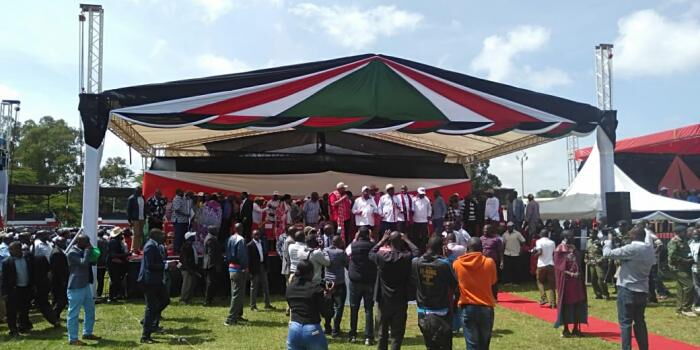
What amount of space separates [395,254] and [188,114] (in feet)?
19.6

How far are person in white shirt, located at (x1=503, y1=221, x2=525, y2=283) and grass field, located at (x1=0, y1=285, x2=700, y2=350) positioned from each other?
2.65m

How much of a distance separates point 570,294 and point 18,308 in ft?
28.0

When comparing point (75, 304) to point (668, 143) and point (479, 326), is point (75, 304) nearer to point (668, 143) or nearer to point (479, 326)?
point (479, 326)

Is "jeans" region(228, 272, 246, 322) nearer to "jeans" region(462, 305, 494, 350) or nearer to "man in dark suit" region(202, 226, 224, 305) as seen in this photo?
"man in dark suit" region(202, 226, 224, 305)

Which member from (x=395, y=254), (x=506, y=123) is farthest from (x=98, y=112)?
(x=506, y=123)

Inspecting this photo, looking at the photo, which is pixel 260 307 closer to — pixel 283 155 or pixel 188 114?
pixel 188 114

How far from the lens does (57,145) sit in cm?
5562

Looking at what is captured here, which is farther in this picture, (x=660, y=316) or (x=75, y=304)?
(x=660, y=316)

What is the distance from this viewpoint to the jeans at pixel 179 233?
1267 centimetres

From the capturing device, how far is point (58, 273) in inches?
368

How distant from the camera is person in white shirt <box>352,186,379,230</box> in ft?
40.2

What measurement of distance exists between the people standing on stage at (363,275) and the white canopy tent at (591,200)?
32.5ft

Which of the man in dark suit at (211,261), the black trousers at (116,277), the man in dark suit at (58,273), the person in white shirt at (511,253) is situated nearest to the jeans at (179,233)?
the black trousers at (116,277)

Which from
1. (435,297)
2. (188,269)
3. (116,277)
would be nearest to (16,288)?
(116,277)
